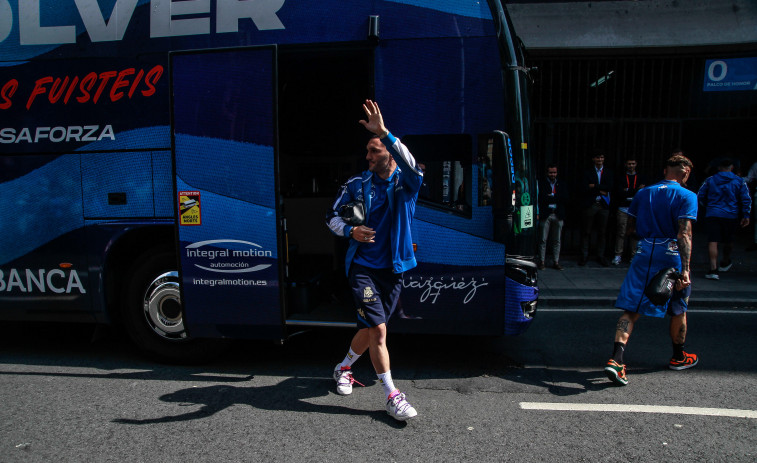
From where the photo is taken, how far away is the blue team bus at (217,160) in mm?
4098

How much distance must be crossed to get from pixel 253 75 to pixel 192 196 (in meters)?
1.11

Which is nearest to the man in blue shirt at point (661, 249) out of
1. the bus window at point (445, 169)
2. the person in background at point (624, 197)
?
the bus window at point (445, 169)

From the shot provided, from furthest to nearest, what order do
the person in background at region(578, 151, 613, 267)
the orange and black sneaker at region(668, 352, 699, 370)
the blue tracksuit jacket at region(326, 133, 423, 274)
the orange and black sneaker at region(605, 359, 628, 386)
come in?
the person in background at region(578, 151, 613, 267)
the orange and black sneaker at region(668, 352, 699, 370)
the orange and black sneaker at region(605, 359, 628, 386)
the blue tracksuit jacket at region(326, 133, 423, 274)

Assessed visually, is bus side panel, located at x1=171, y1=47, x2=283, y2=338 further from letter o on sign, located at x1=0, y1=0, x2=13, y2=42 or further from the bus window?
letter o on sign, located at x1=0, y1=0, x2=13, y2=42

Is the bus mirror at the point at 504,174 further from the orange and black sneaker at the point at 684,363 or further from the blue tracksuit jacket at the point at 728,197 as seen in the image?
the blue tracksuit jacket at the point at 728,197

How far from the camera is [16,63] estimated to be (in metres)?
4.55

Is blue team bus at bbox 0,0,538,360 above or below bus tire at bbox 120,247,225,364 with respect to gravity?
above

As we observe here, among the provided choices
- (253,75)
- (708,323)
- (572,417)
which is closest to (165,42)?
(253,75)

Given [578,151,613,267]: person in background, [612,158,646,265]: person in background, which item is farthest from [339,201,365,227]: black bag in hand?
[612,158,646,265]: person in background

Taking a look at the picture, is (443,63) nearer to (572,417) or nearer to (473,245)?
(473,245)

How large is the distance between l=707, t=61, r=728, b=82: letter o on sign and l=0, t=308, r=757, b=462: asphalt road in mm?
6961

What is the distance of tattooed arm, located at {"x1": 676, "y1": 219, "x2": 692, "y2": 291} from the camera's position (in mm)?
4109

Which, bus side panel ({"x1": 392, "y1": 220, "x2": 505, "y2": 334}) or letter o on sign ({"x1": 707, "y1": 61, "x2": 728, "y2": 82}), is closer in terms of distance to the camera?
bus side panel ({"x1": 392, "y1": 220, "x2": 505, "y2": 334})

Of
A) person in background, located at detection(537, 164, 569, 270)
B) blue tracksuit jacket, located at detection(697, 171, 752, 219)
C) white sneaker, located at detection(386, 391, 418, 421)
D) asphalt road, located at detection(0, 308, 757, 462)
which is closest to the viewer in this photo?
asphalt road, located at detection(0, 308, 757, 462)
